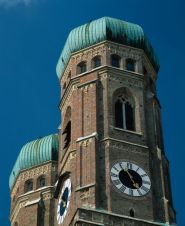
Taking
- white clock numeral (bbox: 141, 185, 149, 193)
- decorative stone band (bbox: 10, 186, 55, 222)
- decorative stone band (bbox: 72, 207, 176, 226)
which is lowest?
decorative stone band (bbox: 72, 207, 176, 226)

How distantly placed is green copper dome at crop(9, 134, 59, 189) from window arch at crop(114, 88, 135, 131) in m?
8.22

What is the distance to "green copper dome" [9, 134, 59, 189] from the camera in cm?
5734

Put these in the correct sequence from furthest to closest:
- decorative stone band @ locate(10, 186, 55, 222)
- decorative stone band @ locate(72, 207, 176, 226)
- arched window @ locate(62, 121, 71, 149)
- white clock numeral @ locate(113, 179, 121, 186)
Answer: decorative stone band @ locate(10, 186, 55, 222)
arched window @ locate(62, 121, 71, 149)
white clock numeral @ locate(113, 179, 121, 186)
decorative stone band @ locate(72, 207, 176, 226)

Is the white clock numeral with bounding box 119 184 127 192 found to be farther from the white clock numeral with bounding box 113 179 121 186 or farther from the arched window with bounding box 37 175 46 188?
the arched window with bounding box 37 175 46 188

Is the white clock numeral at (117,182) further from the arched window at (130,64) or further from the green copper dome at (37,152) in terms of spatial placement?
the green copper dome at (37,152)

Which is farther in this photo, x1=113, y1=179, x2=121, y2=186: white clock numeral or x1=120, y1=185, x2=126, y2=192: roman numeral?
x1=113, y1=179, x2=121, y2=186: white clock numeral

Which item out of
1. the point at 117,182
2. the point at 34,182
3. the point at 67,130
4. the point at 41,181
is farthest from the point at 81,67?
the point at 117,182

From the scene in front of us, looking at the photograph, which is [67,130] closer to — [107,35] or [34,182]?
[107,35]

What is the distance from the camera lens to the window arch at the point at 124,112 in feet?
162

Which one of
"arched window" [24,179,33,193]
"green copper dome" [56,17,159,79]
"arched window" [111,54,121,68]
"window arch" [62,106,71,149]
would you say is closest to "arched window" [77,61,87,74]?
"green copper dome" [56,17,159,79]

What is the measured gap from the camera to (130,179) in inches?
1829

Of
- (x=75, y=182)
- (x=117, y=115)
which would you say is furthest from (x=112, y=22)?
(x=75, y=182)

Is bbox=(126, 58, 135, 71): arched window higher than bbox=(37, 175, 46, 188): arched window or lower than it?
higher

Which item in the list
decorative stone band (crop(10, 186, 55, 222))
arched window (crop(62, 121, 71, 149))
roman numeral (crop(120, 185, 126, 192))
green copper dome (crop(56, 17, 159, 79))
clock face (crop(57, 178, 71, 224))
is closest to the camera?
roman numeral (crop(120, 185, 126, 192))
